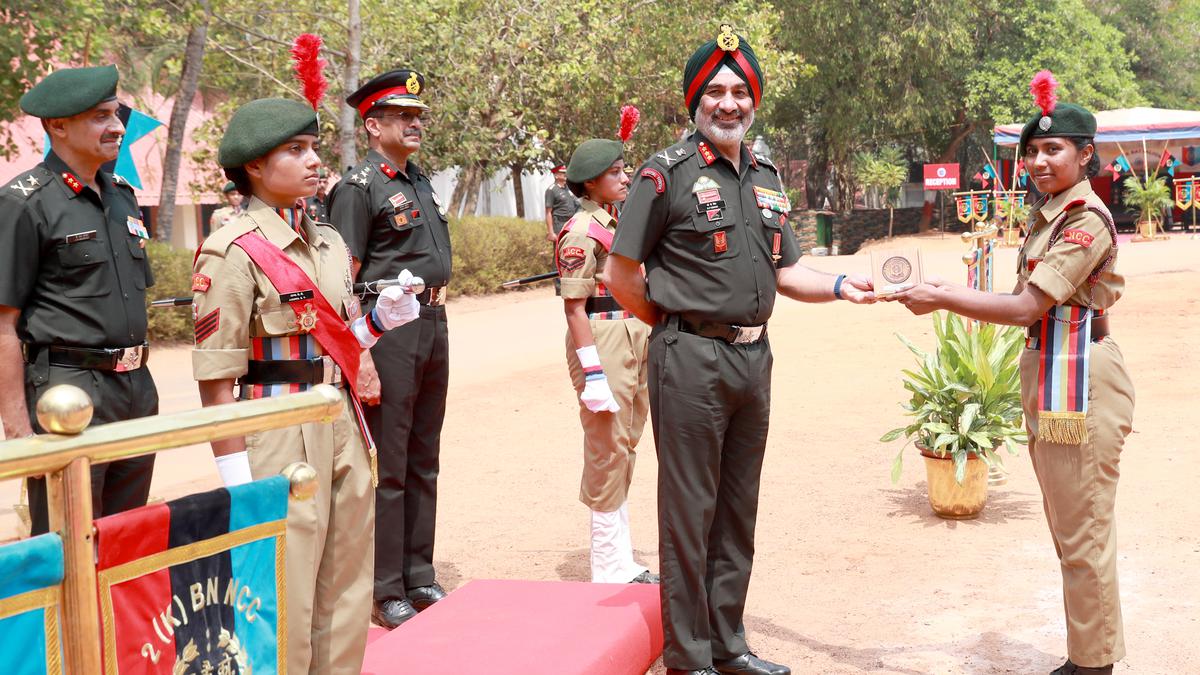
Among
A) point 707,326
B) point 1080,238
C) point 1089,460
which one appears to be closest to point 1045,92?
→ point 1080,238

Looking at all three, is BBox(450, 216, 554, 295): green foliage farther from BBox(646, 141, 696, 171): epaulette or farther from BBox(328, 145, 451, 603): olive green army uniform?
BBox(646, 141, 696, 171): epaulette

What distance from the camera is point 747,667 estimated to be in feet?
13.8

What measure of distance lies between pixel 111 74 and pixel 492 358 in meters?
9.06

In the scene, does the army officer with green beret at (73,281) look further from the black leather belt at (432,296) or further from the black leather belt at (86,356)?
the black leather belt at (432,296)

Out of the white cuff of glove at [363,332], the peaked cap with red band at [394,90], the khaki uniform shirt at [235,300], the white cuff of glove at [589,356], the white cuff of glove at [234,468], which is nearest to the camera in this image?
the white cuff of glove at [234,468]

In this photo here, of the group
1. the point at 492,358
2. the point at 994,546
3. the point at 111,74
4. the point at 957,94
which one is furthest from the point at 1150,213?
the point at 111,74

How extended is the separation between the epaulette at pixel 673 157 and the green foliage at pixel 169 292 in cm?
1034

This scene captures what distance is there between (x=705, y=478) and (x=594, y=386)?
1188mm

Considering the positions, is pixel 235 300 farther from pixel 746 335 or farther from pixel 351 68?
pixel 351 68

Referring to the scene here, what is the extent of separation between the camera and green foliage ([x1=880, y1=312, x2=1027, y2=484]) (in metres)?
6.30

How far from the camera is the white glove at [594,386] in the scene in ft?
16.9

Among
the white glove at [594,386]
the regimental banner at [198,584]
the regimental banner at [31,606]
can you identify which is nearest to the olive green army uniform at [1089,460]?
the white glove at [594,386]

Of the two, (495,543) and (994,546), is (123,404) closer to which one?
(495,543)

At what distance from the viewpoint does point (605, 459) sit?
5281 millimetres
